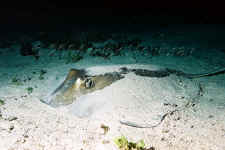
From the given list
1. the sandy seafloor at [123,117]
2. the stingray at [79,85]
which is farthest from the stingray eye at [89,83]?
the sandy seafloor at [123,117]

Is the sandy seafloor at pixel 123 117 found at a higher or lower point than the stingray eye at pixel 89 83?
lower

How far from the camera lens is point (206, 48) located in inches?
352

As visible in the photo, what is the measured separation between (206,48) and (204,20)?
8.12 meters

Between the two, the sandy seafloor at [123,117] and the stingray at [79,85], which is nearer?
the sandy seafloor at [123,117]

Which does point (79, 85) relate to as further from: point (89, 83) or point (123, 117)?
point (123, 117)

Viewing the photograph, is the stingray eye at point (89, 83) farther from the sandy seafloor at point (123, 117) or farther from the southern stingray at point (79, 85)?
the sandy seafloor at point (123, 117)

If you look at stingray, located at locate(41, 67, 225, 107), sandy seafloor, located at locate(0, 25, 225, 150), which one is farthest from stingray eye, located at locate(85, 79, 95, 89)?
sandy seafloor, located at locate(0, 25, 225, 150)

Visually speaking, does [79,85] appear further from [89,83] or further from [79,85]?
[89,83]

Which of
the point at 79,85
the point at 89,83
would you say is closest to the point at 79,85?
the point at 79,85

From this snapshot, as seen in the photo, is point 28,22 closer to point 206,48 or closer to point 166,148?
point 206,48

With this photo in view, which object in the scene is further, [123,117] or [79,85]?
[79,85]

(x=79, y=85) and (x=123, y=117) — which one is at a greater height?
(x=79, y=85)

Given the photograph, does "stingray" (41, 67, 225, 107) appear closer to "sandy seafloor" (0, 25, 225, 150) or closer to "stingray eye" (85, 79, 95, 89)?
"stingray eye" (85, 79, 95, 89)

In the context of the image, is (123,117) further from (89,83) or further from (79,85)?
(79,85)
